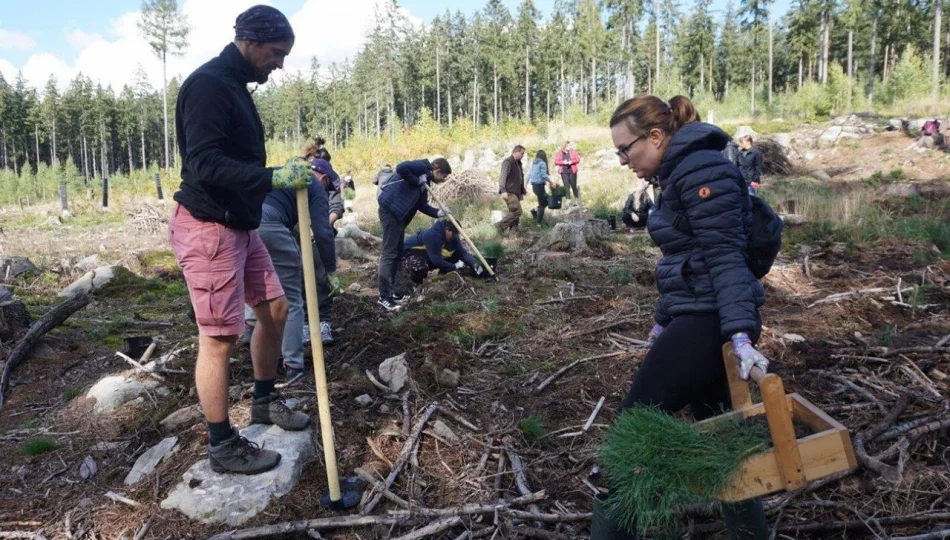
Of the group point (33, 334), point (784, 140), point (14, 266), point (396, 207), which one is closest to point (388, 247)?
point (396, 207)

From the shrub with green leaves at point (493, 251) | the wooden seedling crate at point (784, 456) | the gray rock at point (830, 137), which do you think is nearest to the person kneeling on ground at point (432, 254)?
the shrub with green leaves at point (493, 251)

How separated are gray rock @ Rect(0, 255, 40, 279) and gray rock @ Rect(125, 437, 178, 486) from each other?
7.92 meters

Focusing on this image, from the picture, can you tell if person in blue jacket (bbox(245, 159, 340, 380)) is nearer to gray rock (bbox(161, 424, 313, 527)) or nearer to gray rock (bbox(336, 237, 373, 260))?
gray rock (bbox(161, 424, 313, 527))

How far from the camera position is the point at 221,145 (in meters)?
2.61

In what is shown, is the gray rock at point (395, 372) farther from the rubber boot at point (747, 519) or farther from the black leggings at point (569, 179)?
the black leggings at point (569, 179)

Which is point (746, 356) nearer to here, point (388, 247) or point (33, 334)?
point (388, 247)

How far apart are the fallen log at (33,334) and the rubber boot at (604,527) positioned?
4855 millimetres

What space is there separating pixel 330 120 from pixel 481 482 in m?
71.3

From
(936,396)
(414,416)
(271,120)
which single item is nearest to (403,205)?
(414,416)

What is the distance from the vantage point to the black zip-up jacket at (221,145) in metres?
2.54

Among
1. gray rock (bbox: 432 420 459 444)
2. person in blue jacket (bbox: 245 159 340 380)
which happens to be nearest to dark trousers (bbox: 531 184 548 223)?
person in blue jacket (bbox: 245 159 340 380)

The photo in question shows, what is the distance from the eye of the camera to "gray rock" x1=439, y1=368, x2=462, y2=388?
13.2 feet

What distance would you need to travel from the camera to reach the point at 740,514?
1959 millimetres

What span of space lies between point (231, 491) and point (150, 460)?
0.74 meters
